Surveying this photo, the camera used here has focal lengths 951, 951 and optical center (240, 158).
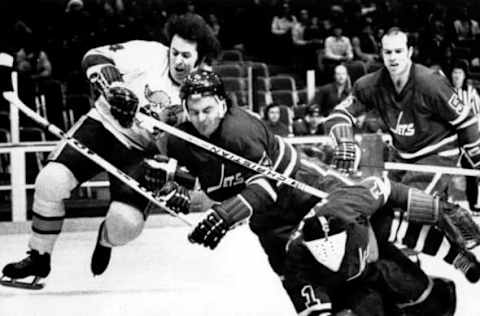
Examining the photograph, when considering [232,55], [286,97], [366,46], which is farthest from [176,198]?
[366,46]

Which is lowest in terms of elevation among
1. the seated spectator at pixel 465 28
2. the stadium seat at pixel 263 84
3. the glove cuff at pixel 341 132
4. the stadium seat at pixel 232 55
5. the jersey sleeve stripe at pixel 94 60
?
the stadium seat at pixel 263 84

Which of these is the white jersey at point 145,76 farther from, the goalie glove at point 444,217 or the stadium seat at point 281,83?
the stadium seat at point 281,83

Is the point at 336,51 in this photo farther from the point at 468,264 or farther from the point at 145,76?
the point at 468,264

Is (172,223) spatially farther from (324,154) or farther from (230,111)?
(230,111)

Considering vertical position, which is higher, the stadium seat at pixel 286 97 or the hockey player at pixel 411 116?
the hockey player at pixel 411 116

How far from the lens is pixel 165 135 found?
306cm

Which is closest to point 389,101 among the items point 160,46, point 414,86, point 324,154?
point 414,86

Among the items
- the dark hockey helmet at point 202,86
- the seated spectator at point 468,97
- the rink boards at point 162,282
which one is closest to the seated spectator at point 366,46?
the seated spectator at point 468,97

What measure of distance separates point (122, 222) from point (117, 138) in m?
0.30

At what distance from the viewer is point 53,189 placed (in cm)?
318

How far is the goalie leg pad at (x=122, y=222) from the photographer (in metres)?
3.23

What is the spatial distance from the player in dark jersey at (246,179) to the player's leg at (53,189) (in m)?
0.38

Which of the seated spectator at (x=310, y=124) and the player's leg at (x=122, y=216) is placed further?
the seated spectator at (x=310, y=124)

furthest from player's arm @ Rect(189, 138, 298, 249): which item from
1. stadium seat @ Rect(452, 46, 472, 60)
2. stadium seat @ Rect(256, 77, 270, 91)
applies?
stadium seat @ Rect(452, 46, 472, 60)
